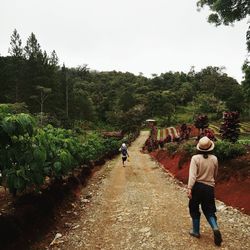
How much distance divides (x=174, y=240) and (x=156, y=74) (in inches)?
4487

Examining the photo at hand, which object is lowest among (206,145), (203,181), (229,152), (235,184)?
(235,184)

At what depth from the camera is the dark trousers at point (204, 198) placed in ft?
20.4

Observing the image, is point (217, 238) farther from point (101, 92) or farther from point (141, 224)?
point (101, 92)

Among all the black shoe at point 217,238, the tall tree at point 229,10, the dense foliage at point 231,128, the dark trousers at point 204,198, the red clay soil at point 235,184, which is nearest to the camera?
the black shoe at point 217,238

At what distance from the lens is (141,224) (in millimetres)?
7820

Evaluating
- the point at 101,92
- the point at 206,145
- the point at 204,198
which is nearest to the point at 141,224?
the point at 204,198

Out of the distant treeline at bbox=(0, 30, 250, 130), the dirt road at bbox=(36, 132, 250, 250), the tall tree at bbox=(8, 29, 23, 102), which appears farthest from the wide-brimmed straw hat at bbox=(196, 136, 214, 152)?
the tall tree at bbox=(8, 29, 23, 102)

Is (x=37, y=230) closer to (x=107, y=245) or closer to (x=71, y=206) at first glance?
(x=107, y=245)

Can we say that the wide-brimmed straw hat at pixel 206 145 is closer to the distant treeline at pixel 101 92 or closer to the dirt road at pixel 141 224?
the dirt road at pixel 141 224

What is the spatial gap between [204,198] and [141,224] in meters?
2.08

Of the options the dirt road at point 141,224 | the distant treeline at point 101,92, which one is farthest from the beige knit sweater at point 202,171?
the distant treeline at point 101,92

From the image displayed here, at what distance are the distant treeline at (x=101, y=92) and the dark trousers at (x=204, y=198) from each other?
54.6ft

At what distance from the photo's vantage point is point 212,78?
10469 cm

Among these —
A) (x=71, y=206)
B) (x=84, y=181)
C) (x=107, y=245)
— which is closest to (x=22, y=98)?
(x=84, y=181)
